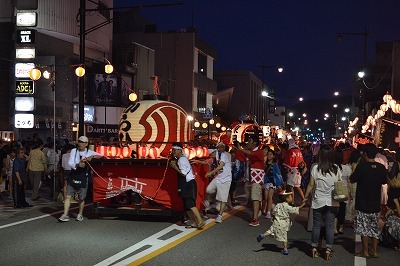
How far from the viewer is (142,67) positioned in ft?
151

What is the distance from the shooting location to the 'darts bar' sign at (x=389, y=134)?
17.9 meters

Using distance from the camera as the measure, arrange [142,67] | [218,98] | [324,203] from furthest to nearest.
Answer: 1. [218,98]
2. [142,67]
3. [324,203]

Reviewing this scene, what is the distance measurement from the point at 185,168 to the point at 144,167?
4.32 ft

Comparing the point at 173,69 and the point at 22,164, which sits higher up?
the point at 173,69

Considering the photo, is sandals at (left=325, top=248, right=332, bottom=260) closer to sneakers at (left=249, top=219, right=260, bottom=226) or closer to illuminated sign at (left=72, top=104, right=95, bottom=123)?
sneakers at (left=249, top=219, right=260, bottom=226)

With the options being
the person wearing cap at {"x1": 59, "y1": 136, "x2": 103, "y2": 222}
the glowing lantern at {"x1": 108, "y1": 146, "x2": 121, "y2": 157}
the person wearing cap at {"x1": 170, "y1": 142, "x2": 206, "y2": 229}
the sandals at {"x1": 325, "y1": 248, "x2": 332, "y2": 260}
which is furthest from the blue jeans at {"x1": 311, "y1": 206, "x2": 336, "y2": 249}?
the glowing lantern at {"x1": 108, "y1": 146, "x2": 121, "y2": 157}

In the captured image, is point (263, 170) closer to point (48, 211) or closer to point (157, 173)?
point (157, 173)

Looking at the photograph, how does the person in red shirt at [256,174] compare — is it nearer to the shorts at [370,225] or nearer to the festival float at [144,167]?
the festival float at [144,167]

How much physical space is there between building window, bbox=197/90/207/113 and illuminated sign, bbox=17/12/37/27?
88.6 ft

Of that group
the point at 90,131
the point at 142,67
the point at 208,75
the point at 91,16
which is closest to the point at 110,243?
the point at 90,131

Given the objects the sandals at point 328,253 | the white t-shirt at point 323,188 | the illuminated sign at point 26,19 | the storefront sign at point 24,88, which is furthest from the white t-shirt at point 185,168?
the illuminated sign at point 26,19

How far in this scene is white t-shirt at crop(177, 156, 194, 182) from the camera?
11406 mm

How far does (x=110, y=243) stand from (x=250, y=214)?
5.30 m

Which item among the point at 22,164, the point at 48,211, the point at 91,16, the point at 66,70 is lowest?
the point at 48,211
